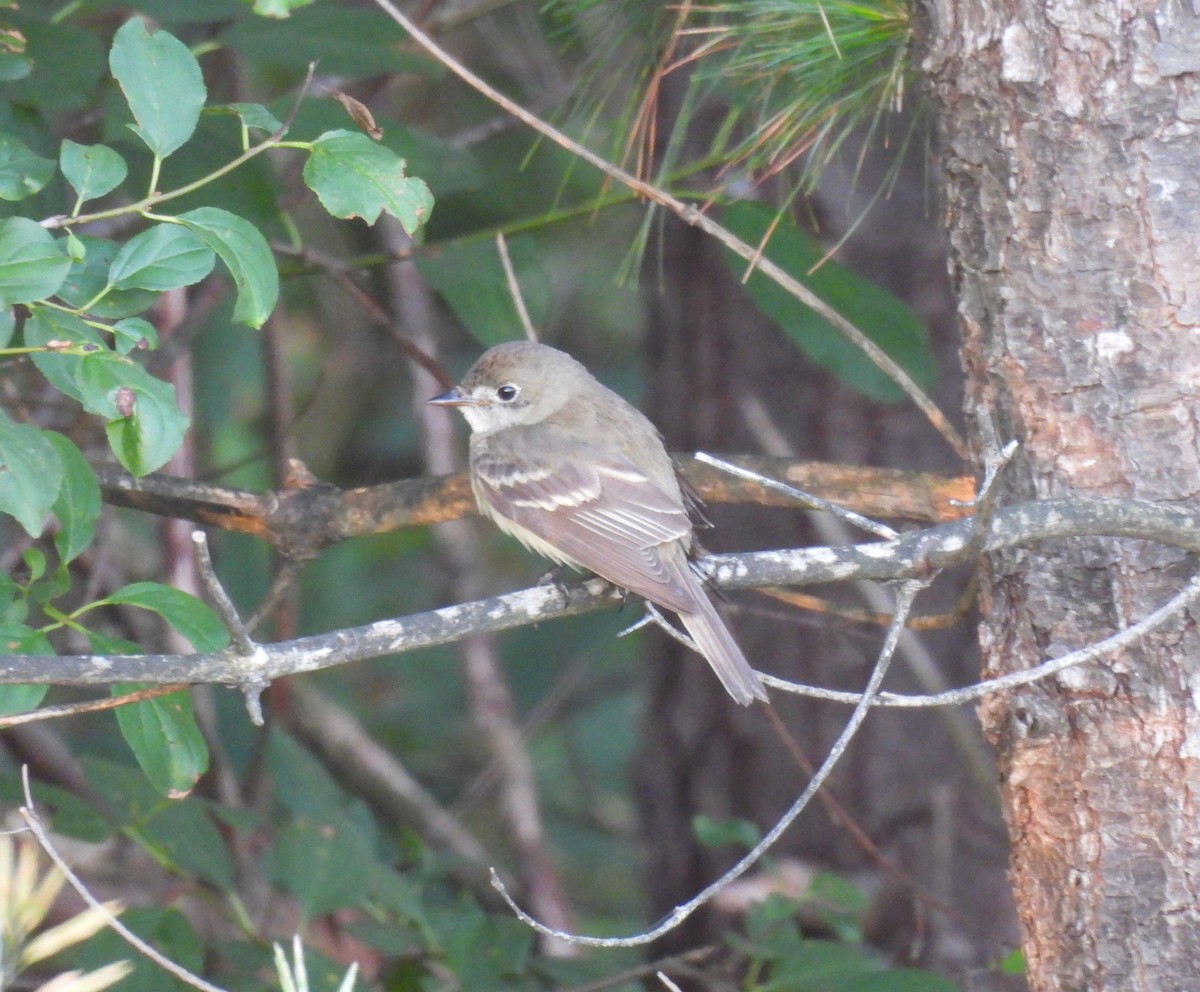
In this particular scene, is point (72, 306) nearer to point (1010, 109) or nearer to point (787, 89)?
point (1010, 109)

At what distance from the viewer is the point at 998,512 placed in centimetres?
226

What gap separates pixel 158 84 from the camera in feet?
7.20

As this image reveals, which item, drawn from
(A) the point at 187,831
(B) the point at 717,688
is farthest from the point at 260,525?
(B) the point at 717,688

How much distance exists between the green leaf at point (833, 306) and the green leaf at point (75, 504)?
5.38 ft

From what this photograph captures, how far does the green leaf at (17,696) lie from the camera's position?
2111 mm

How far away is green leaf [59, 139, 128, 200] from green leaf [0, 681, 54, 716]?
684mm

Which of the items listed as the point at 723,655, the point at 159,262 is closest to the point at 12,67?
the point at 159,262

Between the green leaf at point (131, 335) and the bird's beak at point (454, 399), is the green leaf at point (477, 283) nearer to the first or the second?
the bird's beak at point (454, 399)

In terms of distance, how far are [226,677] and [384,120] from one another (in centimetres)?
187

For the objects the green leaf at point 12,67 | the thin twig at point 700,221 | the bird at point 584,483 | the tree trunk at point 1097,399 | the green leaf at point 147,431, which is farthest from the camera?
the bird at point 584,483

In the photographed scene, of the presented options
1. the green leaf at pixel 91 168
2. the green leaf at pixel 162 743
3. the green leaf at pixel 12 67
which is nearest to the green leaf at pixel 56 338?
the green leaf at pixel 91 168

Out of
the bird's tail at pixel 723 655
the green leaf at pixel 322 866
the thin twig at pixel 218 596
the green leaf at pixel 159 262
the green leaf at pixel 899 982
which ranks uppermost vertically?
the green leaf at pixel 159 262

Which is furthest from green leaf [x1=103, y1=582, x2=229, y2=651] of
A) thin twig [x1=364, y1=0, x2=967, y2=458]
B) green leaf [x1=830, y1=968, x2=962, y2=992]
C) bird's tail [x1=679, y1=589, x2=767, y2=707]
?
green leaf [x1=830, y1=968, x2=962, y2=992]

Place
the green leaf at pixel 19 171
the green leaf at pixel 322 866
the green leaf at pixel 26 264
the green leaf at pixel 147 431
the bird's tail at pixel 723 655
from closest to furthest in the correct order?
the green leaf at pixel 26 264 < the green leaf at pixel 147 431 < the green leaf at pixel 19 171 < the bird's tail at pixel 723 655 < the green leaf at pixel 322 866
